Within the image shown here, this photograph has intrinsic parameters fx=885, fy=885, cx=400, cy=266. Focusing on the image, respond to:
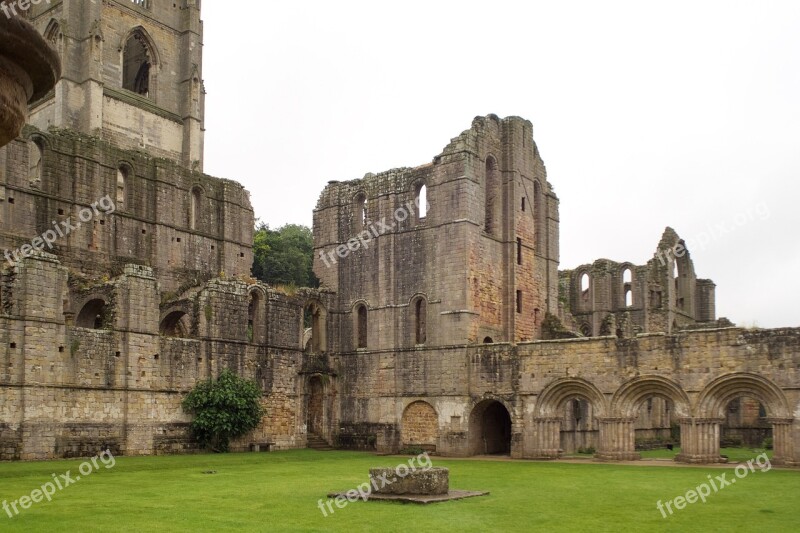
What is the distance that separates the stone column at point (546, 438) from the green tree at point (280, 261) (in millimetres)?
28971

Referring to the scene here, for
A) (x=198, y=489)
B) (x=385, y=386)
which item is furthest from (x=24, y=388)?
(x=385, y=386)

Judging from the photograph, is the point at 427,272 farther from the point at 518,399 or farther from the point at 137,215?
the point at 137,215

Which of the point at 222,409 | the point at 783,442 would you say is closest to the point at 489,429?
the point at 222,409

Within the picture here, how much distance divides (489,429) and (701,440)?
8979 millimetres

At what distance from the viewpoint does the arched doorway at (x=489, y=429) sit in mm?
33281

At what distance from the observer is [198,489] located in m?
19.2

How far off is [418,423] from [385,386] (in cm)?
214

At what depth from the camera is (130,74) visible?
4800 centimetres

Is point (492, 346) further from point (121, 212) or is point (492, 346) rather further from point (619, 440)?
point (121, 212)

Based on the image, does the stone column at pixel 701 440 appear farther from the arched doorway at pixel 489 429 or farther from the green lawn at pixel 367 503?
the arched doorway at pixel 489 429

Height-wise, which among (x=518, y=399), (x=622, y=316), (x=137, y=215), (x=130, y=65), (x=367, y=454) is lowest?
(x=367, y=454)

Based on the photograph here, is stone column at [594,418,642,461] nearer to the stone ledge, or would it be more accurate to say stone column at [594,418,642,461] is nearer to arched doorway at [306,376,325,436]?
arched doorway at [306,376,325,436]

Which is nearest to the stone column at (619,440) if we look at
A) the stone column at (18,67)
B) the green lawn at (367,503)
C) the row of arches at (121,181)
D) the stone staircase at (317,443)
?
the green lawn at (367,503)

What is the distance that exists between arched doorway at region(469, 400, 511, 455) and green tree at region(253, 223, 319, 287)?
24999 millimetres
